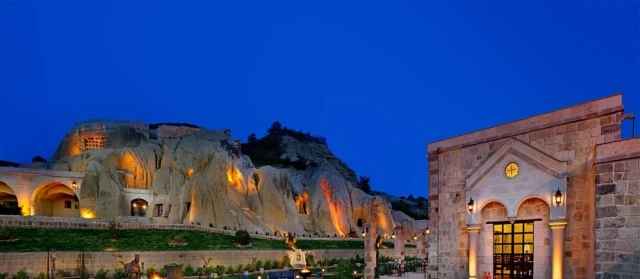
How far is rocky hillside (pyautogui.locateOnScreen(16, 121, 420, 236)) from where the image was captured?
42.3 meters

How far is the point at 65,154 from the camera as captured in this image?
53531 millimetres

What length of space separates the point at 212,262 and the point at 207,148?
18.2 m

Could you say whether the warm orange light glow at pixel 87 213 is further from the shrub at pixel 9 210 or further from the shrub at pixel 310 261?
the shrub at pixel 310 261

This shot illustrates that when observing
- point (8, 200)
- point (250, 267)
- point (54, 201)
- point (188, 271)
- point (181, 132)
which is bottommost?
point (250, 267)

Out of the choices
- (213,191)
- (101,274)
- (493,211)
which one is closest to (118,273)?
(101,274)

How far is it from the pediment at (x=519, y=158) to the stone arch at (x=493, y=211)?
76 centimetres

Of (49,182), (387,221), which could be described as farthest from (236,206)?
(387,221)

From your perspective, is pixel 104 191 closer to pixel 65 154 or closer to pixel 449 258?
pixel 65 154

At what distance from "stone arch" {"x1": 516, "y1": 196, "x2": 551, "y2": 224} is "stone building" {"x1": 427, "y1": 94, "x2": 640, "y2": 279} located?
26 millimetres

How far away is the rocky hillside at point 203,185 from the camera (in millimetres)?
42312

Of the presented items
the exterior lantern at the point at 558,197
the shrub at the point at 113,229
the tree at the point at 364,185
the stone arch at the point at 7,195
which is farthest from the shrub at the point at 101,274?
the tree at the point at 364,185

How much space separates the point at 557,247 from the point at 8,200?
5120 cm

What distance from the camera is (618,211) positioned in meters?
10.2

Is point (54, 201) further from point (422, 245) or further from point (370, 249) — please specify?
point (422, 245)
